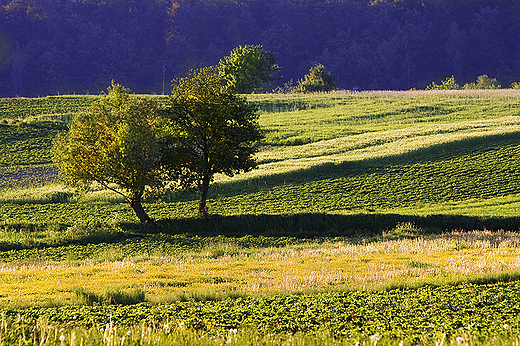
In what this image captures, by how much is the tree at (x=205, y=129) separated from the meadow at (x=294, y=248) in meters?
3.05

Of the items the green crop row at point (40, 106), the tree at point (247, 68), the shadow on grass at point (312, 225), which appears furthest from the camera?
the tree at point (247, 68)

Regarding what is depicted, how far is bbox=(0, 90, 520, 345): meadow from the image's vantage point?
8.48m

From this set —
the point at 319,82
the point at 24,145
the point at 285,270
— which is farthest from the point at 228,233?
the point at 319,82

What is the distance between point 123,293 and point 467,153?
3977 cm

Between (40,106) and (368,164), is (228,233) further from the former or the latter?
(40,106)

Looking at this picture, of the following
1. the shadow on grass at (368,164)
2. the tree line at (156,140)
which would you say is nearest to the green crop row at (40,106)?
the shadow on grass at (368,164)

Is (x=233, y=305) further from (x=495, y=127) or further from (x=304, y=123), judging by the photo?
(x=304, y=123)

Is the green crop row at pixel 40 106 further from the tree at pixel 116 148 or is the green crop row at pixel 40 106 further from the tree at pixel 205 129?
the tree at pixel 205 129

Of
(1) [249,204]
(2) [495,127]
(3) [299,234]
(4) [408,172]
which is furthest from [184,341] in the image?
(2) [495,127]

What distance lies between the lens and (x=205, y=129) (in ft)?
97.6

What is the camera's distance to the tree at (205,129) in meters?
29.2

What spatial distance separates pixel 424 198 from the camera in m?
34.0

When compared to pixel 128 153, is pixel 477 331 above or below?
below

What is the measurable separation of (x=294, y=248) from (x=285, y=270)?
21.9ft
